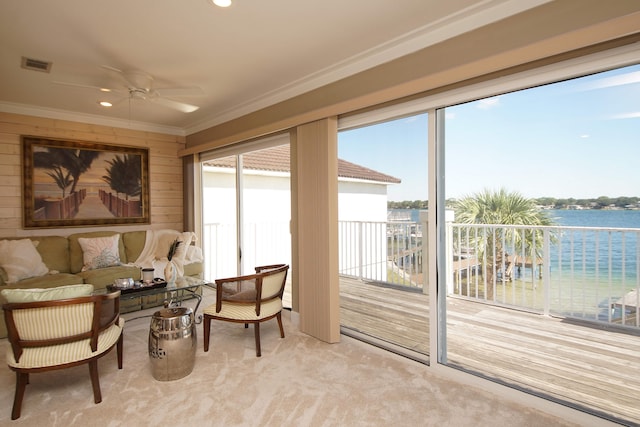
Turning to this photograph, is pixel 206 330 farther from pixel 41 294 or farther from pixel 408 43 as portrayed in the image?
pixel 408 43

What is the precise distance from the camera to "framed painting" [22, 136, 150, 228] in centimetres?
438

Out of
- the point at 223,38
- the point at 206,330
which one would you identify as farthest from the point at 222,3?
the point at 206,330

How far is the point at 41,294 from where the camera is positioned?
6.85 feet

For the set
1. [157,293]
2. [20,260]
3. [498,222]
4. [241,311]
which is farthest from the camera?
[498,222]

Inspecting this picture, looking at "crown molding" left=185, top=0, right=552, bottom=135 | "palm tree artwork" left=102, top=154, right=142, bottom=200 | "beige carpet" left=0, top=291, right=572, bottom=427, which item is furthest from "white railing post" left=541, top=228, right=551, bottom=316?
"palm tree artwork" left=102, top=154, right=142, bottom=200

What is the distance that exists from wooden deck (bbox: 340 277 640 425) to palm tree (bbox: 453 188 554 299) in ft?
1.91

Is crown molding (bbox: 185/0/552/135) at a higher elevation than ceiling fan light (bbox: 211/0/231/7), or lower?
lower

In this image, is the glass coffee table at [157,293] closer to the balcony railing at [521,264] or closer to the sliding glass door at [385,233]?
the sliding glass door at [385,233]

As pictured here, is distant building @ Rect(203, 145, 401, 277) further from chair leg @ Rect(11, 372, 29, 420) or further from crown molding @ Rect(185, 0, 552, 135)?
chair leg @ Rect(11, 372, 29, 420)

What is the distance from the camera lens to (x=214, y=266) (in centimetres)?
608

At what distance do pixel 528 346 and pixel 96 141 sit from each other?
225 inches

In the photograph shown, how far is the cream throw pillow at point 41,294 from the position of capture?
6.66ft

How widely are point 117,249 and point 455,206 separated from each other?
4.30 m

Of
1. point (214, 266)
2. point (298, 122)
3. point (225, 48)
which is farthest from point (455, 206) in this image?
point (214, 266)
